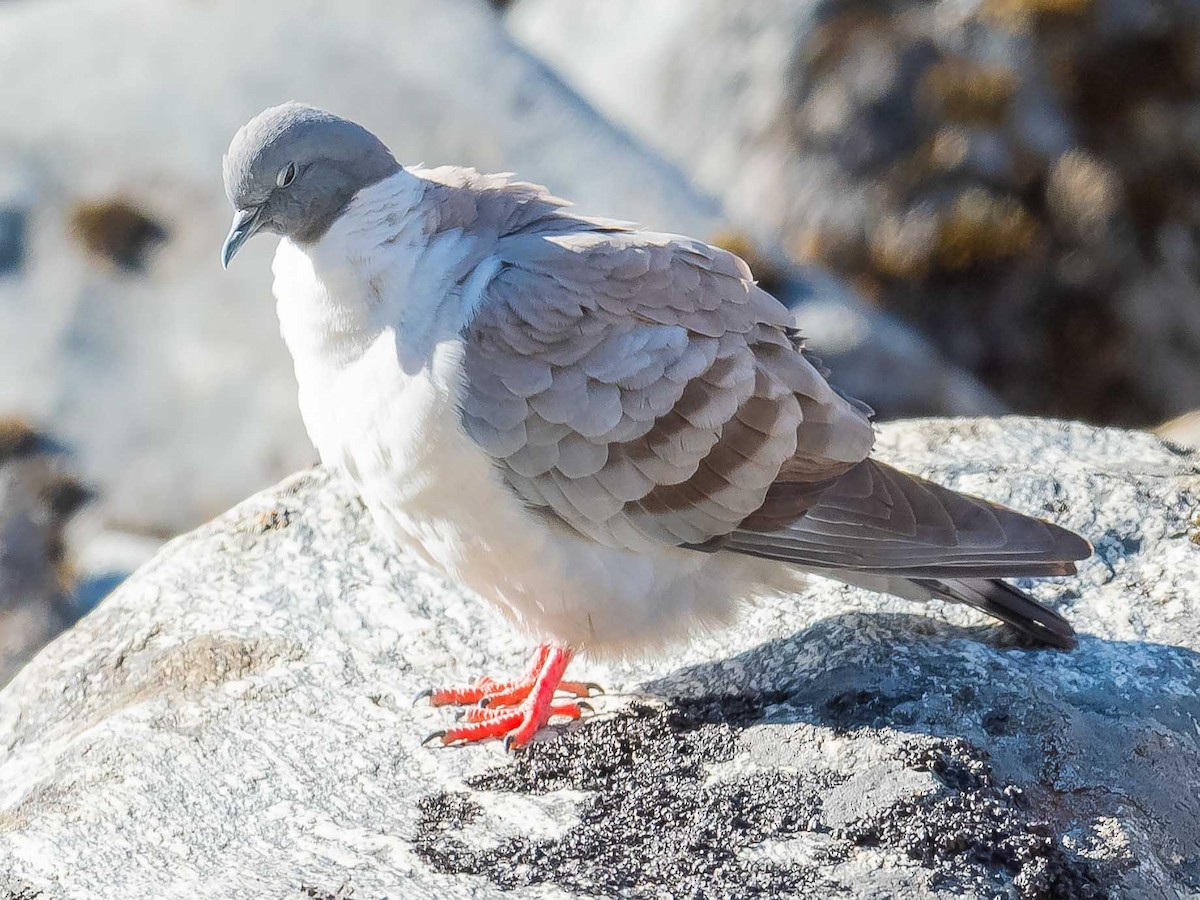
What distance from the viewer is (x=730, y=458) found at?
4949mm

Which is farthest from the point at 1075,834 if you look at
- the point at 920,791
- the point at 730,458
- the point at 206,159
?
the point at 206,159

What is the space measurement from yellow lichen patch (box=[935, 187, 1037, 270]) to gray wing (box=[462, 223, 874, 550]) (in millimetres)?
6099

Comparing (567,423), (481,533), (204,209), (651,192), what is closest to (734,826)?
(481,533)

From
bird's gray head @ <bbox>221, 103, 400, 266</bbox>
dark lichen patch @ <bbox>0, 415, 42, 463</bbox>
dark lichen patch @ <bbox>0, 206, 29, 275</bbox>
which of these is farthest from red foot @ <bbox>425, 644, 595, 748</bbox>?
dark lichen patch @ <bbox>0, 206, 29, 275</bbox>

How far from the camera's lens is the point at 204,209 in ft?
31.3

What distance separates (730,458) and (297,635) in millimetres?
1857

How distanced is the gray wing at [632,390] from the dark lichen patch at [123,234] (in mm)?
5397

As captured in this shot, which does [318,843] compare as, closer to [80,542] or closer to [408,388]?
[408,388]

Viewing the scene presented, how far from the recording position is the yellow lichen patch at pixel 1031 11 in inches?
431

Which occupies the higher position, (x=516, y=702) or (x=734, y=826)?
(x=734, y=826)

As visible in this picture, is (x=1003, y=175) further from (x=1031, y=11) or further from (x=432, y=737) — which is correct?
(x=432, y=737)

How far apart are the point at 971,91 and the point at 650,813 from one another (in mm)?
8070

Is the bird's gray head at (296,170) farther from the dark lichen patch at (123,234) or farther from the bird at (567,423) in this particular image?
the dark lichen patch at (123,234)

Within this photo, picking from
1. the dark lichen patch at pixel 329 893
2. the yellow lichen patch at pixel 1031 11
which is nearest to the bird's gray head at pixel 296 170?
the dark lichen patch at pixel 329 893
